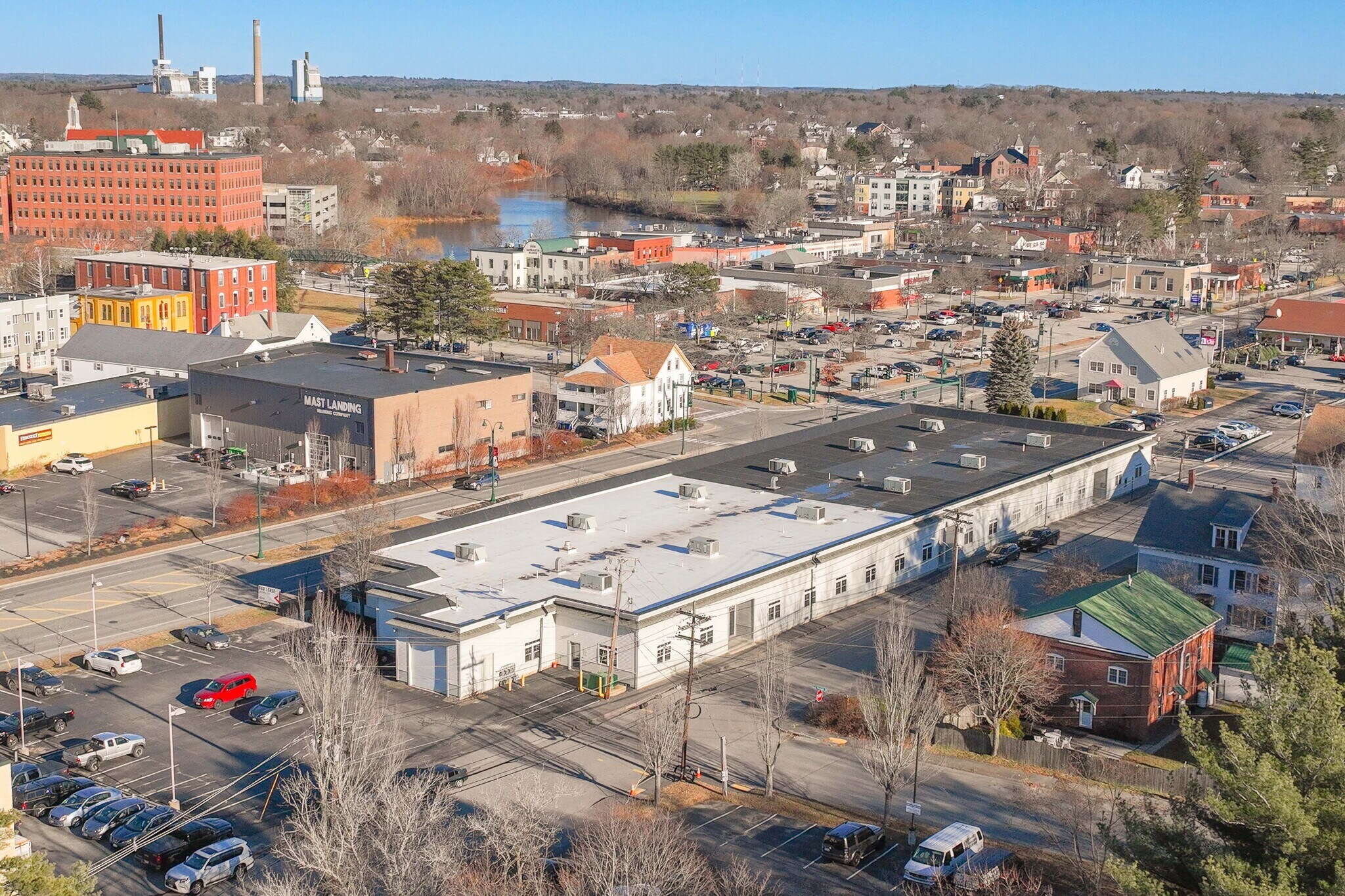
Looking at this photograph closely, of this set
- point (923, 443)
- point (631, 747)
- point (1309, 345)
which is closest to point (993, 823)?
point (631, 747)

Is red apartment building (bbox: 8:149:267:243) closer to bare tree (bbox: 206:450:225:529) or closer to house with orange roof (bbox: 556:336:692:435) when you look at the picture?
house with orange roof (bbox: 556:336:692:435)

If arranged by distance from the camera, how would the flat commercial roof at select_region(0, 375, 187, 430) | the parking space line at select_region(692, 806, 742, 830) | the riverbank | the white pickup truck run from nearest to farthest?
the parking space line at select_region(692, 806, 742, 830) < the white pickup truck < the flat commercial roof at select_region(0, 375, 187, 430) < the riverbank

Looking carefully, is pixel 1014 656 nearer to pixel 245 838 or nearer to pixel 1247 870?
pixel 1247 870

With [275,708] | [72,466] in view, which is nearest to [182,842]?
[275,708]

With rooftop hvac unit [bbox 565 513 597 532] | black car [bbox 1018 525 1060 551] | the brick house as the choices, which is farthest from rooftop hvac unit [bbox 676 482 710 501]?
the brick house

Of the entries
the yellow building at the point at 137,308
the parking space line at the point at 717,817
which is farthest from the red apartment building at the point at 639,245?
the parking space line at the point at 717,817

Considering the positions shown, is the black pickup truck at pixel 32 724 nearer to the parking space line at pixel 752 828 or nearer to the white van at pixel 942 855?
the parking space line at pixel 752 828
